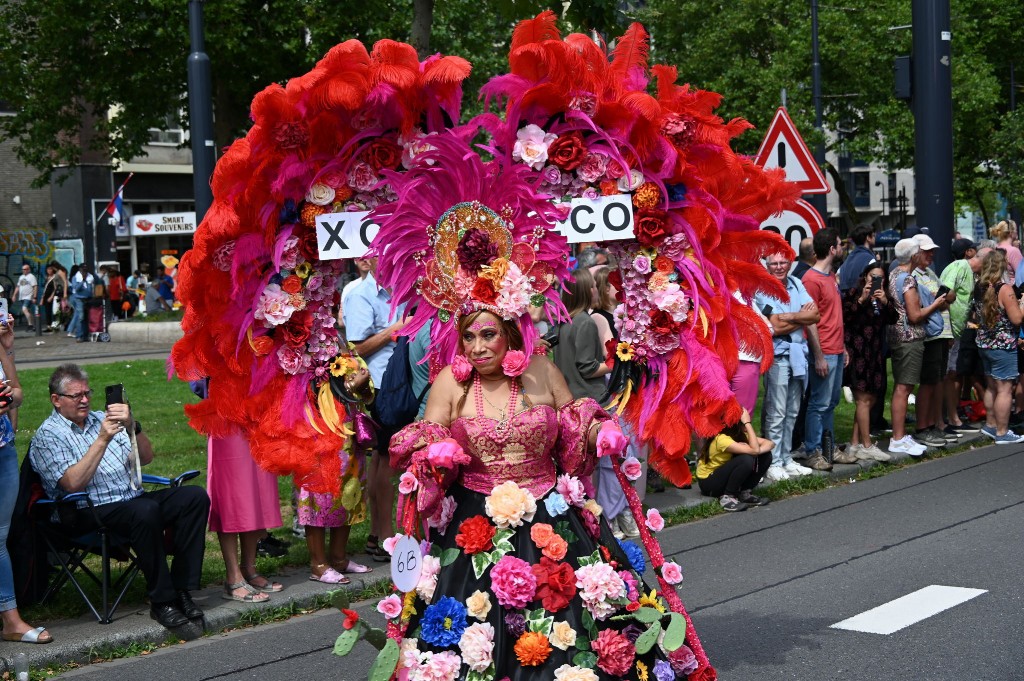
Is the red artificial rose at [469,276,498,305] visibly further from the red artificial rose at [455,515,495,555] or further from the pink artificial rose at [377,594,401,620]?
the pink artificial rose at [377,594,401,620]

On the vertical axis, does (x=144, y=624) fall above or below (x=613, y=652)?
below

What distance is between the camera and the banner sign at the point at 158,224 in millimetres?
39719

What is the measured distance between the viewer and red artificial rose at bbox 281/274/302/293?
630 centimetres

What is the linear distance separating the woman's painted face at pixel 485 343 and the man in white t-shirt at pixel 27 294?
29648 mm

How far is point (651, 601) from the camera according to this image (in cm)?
547

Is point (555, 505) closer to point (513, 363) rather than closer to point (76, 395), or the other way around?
point (513, 363)

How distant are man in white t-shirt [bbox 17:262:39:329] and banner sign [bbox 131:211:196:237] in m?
6.96

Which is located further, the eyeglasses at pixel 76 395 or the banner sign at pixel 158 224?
the banner sign at pixel 158 224

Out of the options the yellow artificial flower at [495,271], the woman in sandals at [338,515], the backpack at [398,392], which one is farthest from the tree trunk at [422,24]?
the yellow artificial flower at [495,271]

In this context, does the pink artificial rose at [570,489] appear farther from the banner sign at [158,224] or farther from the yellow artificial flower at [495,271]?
the banner sign at [158,224]

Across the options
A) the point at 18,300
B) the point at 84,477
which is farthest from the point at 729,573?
the point at 18,300

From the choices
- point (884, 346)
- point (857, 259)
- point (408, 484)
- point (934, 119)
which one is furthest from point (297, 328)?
point (934, 119)

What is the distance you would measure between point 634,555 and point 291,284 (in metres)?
2.15

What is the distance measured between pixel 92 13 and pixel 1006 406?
17.5 m
